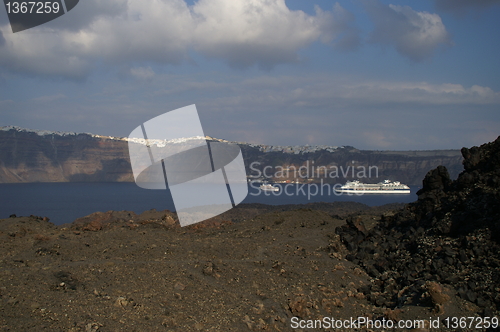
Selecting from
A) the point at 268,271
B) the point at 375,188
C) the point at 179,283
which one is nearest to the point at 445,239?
the point at 268,271

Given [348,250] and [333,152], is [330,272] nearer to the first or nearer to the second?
[348,250]

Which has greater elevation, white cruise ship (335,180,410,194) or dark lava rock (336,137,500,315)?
dark lava rock (336,137,500,315)

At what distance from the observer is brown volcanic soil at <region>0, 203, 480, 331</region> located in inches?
261

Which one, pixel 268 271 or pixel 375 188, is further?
pixel 375 188

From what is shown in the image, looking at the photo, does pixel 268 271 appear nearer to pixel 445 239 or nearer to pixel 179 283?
pixel 179 283

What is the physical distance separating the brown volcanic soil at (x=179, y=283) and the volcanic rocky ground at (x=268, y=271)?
A: 0.03 metres

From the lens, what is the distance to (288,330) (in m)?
7.22

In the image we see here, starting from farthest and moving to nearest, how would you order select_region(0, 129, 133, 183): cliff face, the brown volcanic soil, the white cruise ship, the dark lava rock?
select_region(0, 129, 133, 183): cliff face
the white cruise ship
the dark lava rock
the brown volcanic soil

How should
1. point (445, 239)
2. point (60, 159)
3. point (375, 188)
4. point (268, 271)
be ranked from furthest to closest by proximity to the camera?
point (60, 159) < point (375, 188) < point (445, 239) < point (268, 271)

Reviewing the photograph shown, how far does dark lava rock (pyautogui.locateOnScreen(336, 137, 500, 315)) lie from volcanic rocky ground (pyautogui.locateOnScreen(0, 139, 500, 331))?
3 cm

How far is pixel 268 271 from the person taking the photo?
10.0 m

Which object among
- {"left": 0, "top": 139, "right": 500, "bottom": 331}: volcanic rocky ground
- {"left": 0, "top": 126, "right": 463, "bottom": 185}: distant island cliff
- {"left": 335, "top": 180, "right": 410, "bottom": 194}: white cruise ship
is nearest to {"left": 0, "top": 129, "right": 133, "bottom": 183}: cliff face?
{"left": 0, "top": 126, "right": 463, "bottom": 185}: distant island cliff

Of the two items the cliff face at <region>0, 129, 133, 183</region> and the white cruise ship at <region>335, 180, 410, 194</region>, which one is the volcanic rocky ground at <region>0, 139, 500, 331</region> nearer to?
the white cruise ship at <region>335, 180, 410, 194</region>

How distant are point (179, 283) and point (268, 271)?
258 cm
